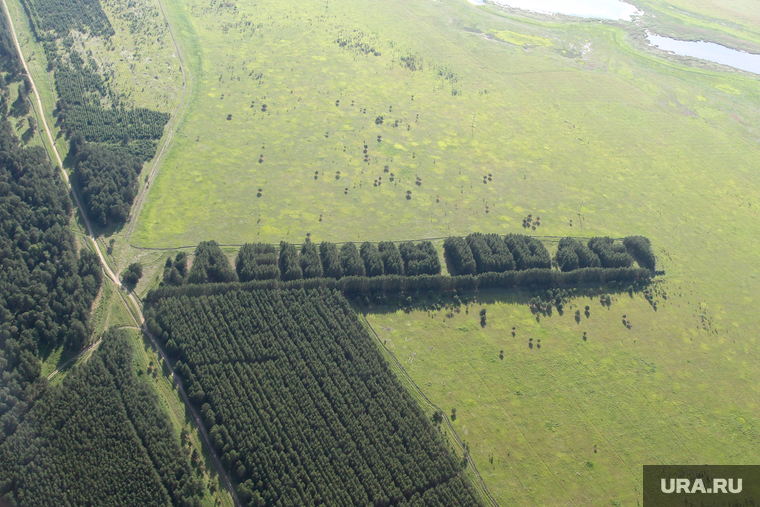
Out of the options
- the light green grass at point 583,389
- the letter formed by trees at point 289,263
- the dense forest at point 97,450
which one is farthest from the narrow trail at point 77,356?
the light green grass at point 583,389

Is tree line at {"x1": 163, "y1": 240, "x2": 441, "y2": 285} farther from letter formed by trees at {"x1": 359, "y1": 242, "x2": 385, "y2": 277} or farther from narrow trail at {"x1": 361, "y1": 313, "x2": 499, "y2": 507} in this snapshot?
narrow trail at {"x1": 361, "y1": 313, "x2": 499, "y2": 507}

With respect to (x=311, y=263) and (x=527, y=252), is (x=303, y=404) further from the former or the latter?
(x=527, y=252)

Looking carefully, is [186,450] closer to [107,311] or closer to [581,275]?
[107,311]

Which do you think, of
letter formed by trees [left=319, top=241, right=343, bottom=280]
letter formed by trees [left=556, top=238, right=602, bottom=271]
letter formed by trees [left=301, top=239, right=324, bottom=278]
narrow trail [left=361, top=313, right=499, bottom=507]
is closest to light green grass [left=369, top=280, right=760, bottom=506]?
narrow trail [left=361, top=313, right=499, bottom=507]

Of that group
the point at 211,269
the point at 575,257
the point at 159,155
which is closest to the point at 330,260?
the point at 211,269

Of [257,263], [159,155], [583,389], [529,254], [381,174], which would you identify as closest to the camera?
[583,389]
